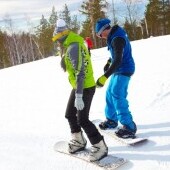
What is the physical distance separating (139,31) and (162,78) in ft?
158

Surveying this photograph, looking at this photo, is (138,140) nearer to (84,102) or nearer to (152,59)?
(84,102)

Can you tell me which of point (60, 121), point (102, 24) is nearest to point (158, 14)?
point (60, 121)

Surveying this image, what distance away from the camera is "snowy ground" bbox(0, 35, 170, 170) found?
463cm

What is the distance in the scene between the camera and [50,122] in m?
6.62

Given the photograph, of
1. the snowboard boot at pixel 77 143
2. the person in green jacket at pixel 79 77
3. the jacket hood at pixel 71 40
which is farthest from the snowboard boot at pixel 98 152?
the jacket hood at pixel 71 40

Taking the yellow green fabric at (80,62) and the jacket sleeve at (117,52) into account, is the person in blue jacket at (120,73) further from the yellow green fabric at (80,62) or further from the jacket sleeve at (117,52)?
the yellow green fabric at (80,62)

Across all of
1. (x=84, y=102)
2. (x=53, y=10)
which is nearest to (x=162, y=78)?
(x=84, y=102)

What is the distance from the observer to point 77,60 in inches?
161

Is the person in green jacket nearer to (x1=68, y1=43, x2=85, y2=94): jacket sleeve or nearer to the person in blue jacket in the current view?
(x1=68, y1=43, x2=85, y2=94): jacket sleeve

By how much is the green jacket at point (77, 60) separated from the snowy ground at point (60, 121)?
Answer: 1.07 meters

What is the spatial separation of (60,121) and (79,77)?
2548mm

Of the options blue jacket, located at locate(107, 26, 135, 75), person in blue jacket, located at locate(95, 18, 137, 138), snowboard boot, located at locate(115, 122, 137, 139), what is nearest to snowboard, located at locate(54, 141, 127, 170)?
snowboard boot, located at locate(115, 122, 137, 139)

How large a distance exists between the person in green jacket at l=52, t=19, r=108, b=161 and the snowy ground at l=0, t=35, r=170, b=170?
13.1 inches

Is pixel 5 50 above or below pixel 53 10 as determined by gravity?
below
